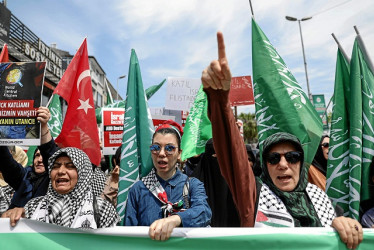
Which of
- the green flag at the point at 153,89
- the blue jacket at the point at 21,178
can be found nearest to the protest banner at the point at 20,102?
the blue jacket at the point at 21,178

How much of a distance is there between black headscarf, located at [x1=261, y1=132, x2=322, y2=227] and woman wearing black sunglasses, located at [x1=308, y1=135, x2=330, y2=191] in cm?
138

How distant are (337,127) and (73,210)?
7.13 ft

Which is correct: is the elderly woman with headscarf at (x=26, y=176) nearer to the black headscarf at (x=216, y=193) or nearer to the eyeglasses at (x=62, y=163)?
the eyeglasses at (x=62, y=163)

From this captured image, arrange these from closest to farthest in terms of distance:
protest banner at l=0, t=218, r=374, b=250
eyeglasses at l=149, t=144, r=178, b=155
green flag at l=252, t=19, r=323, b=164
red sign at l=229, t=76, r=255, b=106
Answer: protest banner at l=0, t=218, r=374, b=250 → eyeglasses at l=149, t=144, r=178, b=155 → green flag at l=252, t=19, r=323, b=164 → red sign at l=229, t=76, r=255, b=106

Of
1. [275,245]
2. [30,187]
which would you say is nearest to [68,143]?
[30,187]

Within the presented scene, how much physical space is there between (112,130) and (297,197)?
289cm

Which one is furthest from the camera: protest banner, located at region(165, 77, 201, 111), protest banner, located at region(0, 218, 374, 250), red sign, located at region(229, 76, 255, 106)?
protest banner, located at region(165, 77, 201, 111)

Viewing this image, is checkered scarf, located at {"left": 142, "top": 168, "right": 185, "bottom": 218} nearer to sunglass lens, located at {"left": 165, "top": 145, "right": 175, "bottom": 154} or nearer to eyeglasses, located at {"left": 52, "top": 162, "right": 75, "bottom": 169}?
sunglass lens, located at {"left": 165, "top": 145, "right": 175, "bottom": 154}

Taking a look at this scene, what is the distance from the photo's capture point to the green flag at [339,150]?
2477 mm

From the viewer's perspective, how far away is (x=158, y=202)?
204 centimetres

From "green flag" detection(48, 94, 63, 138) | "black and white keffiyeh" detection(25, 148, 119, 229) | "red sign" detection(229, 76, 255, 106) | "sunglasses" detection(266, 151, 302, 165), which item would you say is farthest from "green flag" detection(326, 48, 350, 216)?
"green flag" detection(48, 94, 63, 138)

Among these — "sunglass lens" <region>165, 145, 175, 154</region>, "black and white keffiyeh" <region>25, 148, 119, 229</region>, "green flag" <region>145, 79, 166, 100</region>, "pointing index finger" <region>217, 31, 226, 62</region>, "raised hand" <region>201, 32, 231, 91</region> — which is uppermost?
"green flag" <region>145, 79, 166, 100</region>

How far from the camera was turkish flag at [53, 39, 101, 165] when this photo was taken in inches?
122

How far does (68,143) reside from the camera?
3049 millimetres
